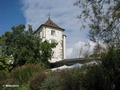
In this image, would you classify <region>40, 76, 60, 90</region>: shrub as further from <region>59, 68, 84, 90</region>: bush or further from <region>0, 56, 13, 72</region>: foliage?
<region>0, 56, 13, 72</region>: foliage

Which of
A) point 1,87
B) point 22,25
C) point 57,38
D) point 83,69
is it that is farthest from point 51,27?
point 83,69

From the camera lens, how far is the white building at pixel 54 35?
146 feet

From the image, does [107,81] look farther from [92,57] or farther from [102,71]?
[92,57]

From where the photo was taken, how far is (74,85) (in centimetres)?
669

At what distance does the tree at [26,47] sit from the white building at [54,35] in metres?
12.9

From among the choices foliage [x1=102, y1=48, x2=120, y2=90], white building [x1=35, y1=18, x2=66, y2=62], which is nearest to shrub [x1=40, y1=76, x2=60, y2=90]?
foliage [x1=102, y1=48, x2=120, y2=90]

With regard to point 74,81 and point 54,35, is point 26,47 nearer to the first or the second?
point 54,35

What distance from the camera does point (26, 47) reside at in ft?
98.7

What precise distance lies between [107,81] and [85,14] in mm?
4041

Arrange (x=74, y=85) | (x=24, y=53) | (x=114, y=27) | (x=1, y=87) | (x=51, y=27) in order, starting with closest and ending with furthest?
(x=74, y=85) → (x=114, y=27) → (x=1, y=87) → (x=24, y=53) → (x=51, y=27)

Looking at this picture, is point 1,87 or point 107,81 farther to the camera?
point 1,87

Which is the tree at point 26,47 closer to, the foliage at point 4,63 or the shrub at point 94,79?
the foliage at point 4,63

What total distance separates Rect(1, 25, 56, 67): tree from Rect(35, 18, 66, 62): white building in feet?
42.4

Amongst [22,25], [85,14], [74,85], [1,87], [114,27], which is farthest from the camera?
[22,25]
